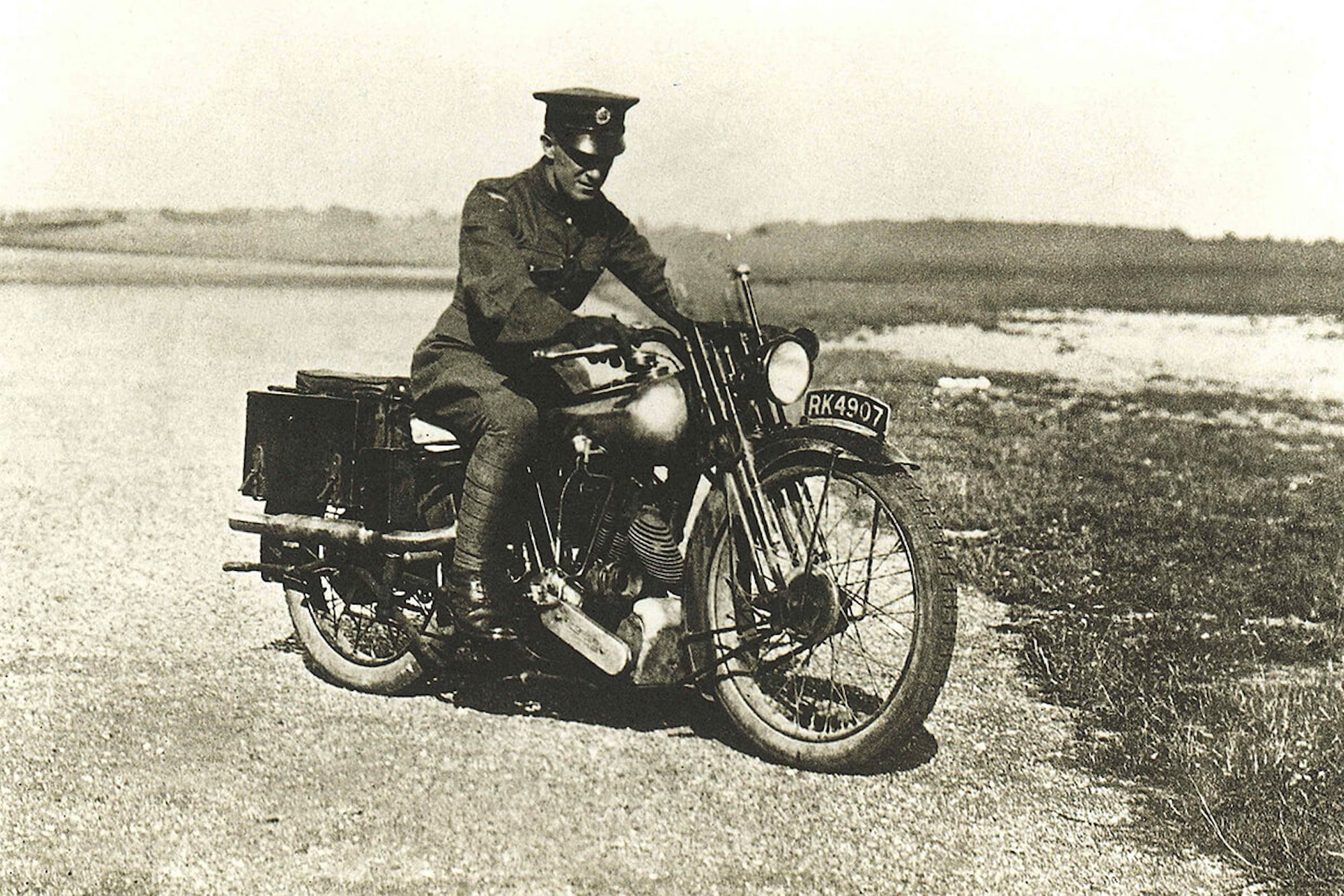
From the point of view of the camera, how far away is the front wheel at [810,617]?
147 inches

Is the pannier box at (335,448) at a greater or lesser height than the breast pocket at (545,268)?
lesser

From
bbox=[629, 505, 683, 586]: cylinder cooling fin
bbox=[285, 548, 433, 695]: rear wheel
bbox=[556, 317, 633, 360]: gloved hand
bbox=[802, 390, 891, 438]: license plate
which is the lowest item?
bbox=[285, 548, 433, 695]: rear wheel

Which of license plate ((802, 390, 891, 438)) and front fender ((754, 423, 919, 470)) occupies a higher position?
license plate ((802, 390, 891, 438))

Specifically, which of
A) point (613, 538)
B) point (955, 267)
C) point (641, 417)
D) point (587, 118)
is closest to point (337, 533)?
point (613, 538)

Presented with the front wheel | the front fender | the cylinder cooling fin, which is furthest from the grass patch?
the cylinder cooling fin

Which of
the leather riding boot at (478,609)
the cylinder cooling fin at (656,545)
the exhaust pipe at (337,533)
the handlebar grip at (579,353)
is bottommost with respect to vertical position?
the leather riding boot at (478,609)

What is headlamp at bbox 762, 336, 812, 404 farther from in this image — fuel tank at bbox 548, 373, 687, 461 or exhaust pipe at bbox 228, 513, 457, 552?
exhaust pipe at bbox 228, 513, 457, 552

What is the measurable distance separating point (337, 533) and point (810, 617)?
1741mm

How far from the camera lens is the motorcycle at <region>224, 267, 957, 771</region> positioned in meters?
3.86

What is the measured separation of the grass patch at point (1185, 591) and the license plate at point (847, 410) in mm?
1231

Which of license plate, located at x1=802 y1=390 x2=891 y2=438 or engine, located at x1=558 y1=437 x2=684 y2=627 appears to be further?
engine, located at x1=558 y1=437 x2=684 y2=627

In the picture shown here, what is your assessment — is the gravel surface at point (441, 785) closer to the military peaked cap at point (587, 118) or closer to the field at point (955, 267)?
the military peaked cap at point (587, 118)

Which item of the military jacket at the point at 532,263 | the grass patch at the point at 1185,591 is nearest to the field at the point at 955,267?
the grass patch at the point at 1185,591

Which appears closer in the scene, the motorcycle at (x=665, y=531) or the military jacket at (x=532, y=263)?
the motorcycle at (x=665, y=531)
